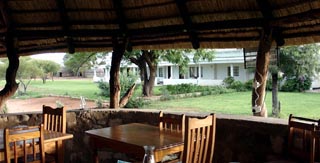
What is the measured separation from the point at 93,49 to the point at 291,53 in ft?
30.9

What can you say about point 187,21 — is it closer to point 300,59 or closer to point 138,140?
→ point 138,140

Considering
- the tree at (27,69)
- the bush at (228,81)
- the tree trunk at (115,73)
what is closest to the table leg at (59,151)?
the tree trunk at (115,73)

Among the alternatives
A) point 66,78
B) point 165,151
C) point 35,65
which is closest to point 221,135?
point 165,151

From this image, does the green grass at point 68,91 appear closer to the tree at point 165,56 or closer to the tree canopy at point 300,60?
the tree at point 165,56

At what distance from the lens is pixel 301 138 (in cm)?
Result: 310

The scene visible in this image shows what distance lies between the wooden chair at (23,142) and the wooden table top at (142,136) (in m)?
0.52

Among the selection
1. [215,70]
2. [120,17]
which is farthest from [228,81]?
[120,17]

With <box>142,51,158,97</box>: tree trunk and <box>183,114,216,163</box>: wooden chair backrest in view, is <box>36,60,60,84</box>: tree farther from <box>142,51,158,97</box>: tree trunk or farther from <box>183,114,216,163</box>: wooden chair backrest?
<box>183,114,216,163</box>: wooden chair backrest

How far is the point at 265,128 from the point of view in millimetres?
3389

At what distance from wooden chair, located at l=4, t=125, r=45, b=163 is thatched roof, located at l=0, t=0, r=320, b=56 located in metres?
2.47

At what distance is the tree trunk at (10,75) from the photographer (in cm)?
492

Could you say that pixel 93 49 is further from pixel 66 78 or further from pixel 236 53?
pixel 66 78

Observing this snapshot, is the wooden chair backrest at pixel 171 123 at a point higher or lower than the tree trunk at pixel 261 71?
lower

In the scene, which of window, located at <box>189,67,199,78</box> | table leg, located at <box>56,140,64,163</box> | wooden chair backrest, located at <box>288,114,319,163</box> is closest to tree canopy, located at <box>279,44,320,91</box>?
window, located at <box>189,67,199,78</box>
